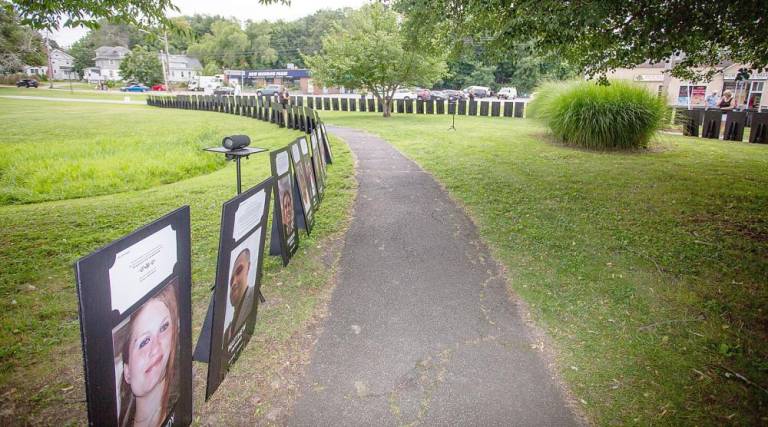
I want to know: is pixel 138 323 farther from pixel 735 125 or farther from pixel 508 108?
pixel 508 108

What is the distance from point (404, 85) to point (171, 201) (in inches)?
751

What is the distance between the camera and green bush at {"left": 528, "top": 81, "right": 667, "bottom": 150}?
12766 millimetres

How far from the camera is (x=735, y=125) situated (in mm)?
15805

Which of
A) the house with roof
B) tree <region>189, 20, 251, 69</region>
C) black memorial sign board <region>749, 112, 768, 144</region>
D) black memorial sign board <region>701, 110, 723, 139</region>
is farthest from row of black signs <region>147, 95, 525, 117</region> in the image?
the house with roof

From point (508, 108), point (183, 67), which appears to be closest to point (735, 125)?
point (508, 108)

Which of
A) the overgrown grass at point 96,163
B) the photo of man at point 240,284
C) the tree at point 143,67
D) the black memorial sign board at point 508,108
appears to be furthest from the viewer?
the tree at point 143,67

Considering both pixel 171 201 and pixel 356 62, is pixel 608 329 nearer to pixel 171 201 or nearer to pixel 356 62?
pixel 171 201

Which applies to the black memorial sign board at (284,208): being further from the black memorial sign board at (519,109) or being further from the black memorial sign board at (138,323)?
the black memorial sign board at (519,109)

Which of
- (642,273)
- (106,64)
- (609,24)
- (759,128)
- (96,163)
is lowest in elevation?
(642,273)

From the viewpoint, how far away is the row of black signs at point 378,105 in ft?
84.4

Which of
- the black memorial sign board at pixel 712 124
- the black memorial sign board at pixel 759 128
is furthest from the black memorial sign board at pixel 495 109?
the black memorial sign board at pixel 759 128

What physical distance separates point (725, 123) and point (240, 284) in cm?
1947

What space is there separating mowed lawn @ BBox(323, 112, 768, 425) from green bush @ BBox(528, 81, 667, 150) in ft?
7.81

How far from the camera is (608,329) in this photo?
392 centimetres
